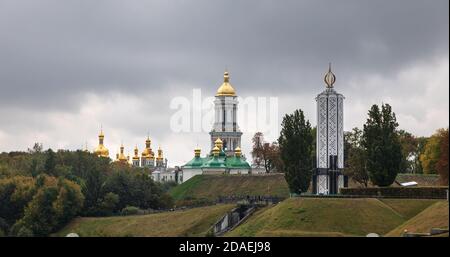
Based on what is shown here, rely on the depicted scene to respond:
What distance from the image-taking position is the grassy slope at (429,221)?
69188 mm

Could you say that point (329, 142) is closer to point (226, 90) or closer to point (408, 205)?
point (408, 205)

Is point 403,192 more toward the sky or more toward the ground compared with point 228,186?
more toward the ground

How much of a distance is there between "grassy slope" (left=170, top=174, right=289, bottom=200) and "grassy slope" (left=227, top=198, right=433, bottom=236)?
4207 cm

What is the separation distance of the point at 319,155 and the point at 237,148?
7602 centimetres

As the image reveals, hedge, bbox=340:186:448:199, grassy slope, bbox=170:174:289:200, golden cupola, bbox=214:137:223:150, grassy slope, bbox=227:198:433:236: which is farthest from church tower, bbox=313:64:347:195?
golden cupola, bbox=214:137:223:150

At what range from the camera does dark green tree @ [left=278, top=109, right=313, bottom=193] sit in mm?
99250

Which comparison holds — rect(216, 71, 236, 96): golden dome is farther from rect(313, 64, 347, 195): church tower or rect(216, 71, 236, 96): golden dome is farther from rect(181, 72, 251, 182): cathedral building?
rect(313, 64, 347, 195): church tower

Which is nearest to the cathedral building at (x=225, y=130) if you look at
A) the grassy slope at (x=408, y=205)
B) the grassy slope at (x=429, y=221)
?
the grassy slope at (x=408, y=205)

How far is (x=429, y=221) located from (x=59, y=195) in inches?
2180

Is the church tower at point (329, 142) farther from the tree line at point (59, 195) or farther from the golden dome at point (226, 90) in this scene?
the golden dome at point (226, 90)

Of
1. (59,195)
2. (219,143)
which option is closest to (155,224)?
(59,195)

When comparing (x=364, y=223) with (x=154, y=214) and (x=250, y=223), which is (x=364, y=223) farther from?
(x=154, y=214)

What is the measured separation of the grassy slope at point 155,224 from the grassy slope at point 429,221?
945 inches

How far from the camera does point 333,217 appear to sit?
85000 millimetres
